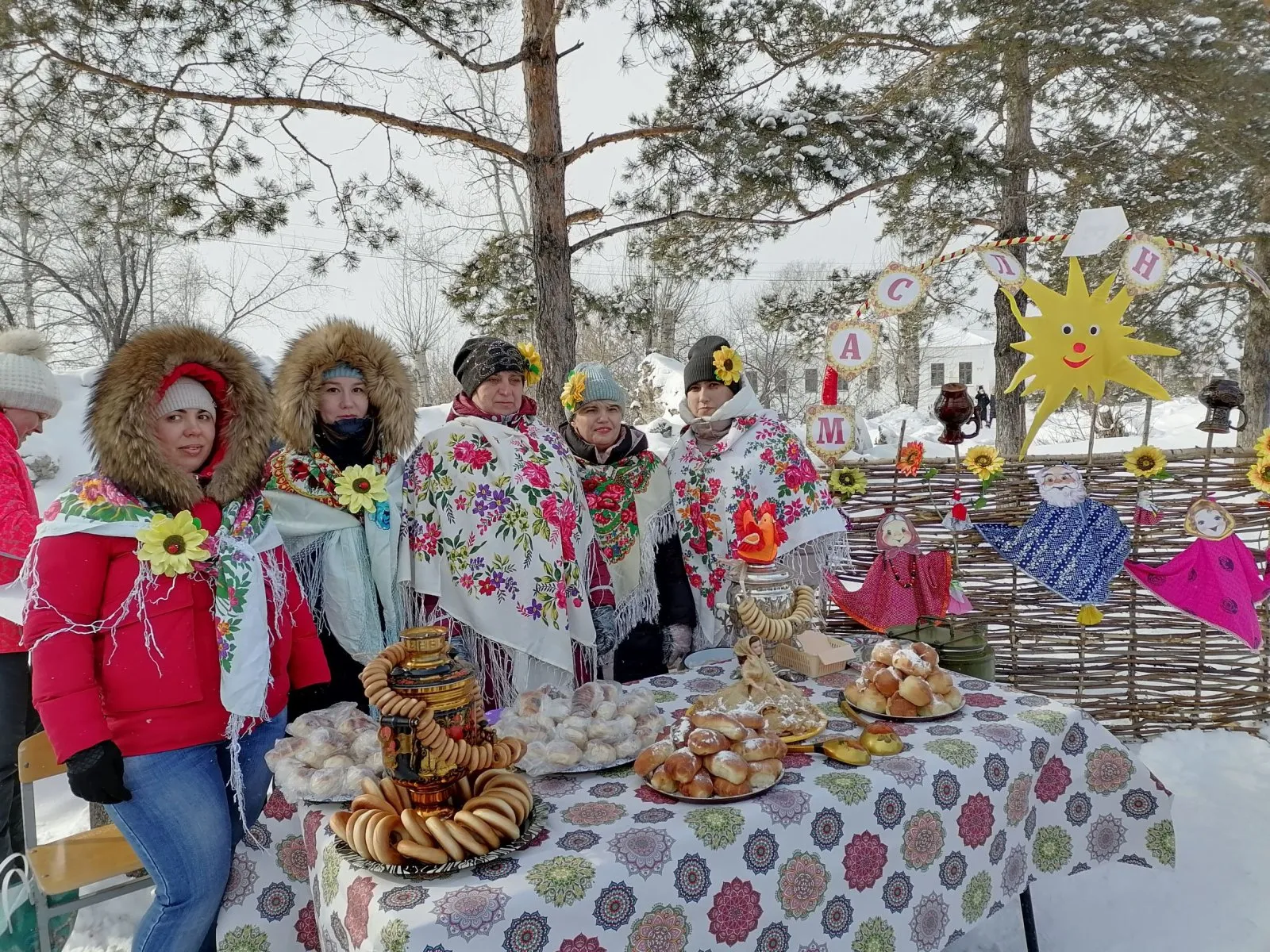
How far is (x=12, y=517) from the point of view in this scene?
261 centimetres

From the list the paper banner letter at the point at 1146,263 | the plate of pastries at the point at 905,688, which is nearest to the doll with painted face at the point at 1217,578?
the paper banner letter at the point at 1146,263

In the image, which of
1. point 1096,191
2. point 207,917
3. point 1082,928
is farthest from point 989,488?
point 1096,191

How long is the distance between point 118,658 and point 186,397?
0.64 metres

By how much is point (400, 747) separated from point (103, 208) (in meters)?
5.90

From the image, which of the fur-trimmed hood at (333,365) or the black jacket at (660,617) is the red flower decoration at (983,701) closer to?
the black jacket at (660,617)

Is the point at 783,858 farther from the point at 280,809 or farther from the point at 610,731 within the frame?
the point at 280,809

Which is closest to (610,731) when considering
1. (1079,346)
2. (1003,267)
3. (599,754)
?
(599,754)

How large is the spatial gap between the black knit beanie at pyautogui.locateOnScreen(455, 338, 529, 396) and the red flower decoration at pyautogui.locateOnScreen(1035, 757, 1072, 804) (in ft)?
6.57

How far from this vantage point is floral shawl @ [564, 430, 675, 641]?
3.21m

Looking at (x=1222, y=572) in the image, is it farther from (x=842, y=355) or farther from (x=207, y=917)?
(x=207, y=917)

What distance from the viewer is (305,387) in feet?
8.10

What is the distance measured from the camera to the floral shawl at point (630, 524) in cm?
321

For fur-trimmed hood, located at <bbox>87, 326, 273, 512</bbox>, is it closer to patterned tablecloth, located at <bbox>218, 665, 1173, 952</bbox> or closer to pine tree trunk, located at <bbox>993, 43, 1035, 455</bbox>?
patterned tablecloth, located at <bbox>218, 665, 1173, 952</bbox>

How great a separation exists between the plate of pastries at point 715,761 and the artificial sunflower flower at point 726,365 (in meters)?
1.70
